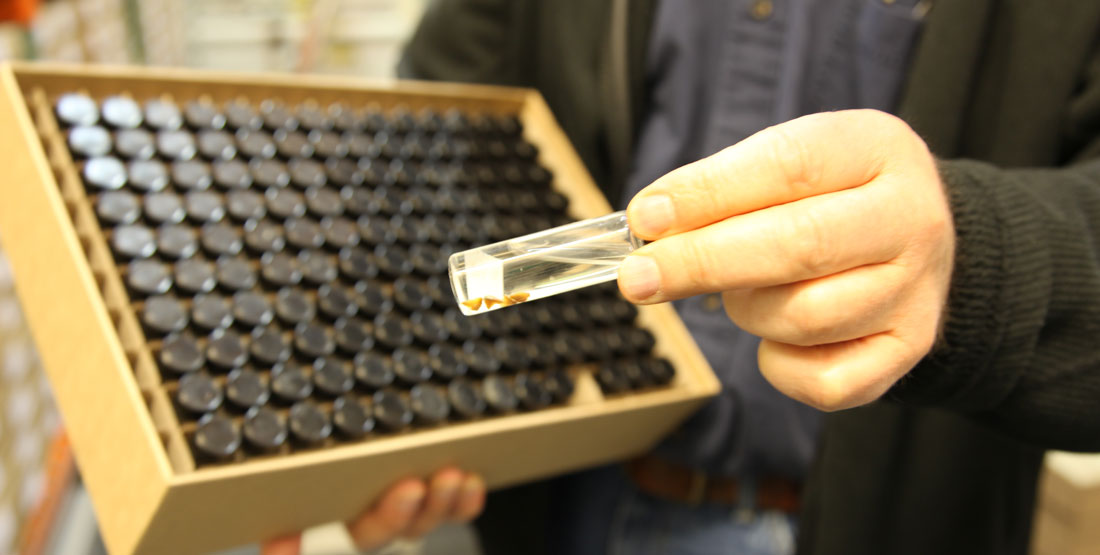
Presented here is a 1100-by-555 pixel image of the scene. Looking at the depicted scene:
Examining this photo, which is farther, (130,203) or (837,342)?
(130,203)

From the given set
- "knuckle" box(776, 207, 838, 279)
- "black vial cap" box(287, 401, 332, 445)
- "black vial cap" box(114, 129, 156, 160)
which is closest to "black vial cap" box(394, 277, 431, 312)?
"black vial cap" box(287, 401, 332, 445)

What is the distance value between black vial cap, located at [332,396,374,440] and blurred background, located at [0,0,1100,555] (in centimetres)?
35

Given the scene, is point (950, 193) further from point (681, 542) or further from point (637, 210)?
point (681, 542)

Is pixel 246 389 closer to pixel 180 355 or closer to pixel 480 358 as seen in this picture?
pixel 180 355

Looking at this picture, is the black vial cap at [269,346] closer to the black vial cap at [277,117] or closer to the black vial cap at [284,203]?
the black vial cap at [284,203]

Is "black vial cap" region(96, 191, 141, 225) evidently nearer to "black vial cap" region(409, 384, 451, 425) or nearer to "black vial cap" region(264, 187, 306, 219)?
"black vial cap" region(264, 187, 306, 219)

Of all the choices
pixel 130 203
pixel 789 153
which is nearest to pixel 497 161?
pixel 130 203

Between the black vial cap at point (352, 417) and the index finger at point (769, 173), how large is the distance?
0.83 ft

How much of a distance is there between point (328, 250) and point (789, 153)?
0.37 metres

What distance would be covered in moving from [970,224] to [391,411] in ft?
1.23

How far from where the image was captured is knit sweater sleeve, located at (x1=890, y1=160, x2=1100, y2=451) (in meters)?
0.39

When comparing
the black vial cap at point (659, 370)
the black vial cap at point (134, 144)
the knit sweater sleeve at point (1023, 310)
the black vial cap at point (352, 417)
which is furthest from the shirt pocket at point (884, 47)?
the black vial cap at point (134, 144)

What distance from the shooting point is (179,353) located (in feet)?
1.44

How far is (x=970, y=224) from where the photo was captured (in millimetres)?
383
